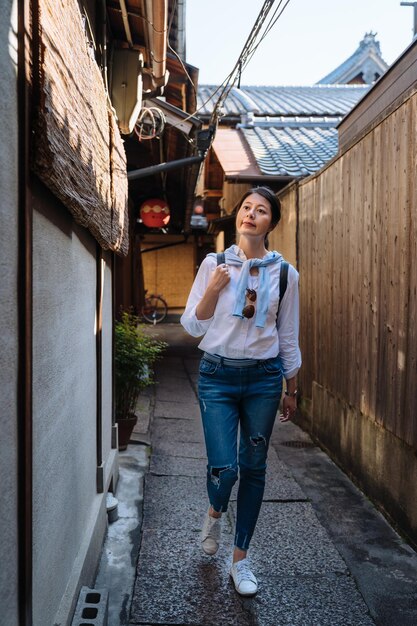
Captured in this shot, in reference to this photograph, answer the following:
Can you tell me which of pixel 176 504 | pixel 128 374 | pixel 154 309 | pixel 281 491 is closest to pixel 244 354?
pixel 176 504

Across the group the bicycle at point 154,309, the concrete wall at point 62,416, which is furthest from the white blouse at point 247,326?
the bicycle at point 154,309

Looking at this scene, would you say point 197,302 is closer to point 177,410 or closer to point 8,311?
point 8,311

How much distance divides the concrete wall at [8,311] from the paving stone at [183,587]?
168 cm

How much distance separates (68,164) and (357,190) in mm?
3946

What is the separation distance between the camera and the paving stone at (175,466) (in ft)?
20.1

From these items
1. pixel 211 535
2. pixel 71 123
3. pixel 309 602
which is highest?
pixel 71 123

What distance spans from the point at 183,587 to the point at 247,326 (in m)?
1.60

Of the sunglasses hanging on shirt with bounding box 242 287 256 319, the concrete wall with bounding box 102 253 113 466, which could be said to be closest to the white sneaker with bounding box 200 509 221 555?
the concrete wall with bounding box 102 253 113 466

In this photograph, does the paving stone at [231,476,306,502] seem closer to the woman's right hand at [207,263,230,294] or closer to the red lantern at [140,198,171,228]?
the woman's right hand at [207,263,230,294]

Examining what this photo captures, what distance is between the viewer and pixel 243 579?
12.1ft

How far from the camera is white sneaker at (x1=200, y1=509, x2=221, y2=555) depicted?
3.96m

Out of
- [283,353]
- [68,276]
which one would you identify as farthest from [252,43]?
[68,276]

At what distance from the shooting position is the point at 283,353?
3.88 meters

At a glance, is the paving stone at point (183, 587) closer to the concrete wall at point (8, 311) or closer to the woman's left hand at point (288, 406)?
the woman's left hand at point (288, 406)
